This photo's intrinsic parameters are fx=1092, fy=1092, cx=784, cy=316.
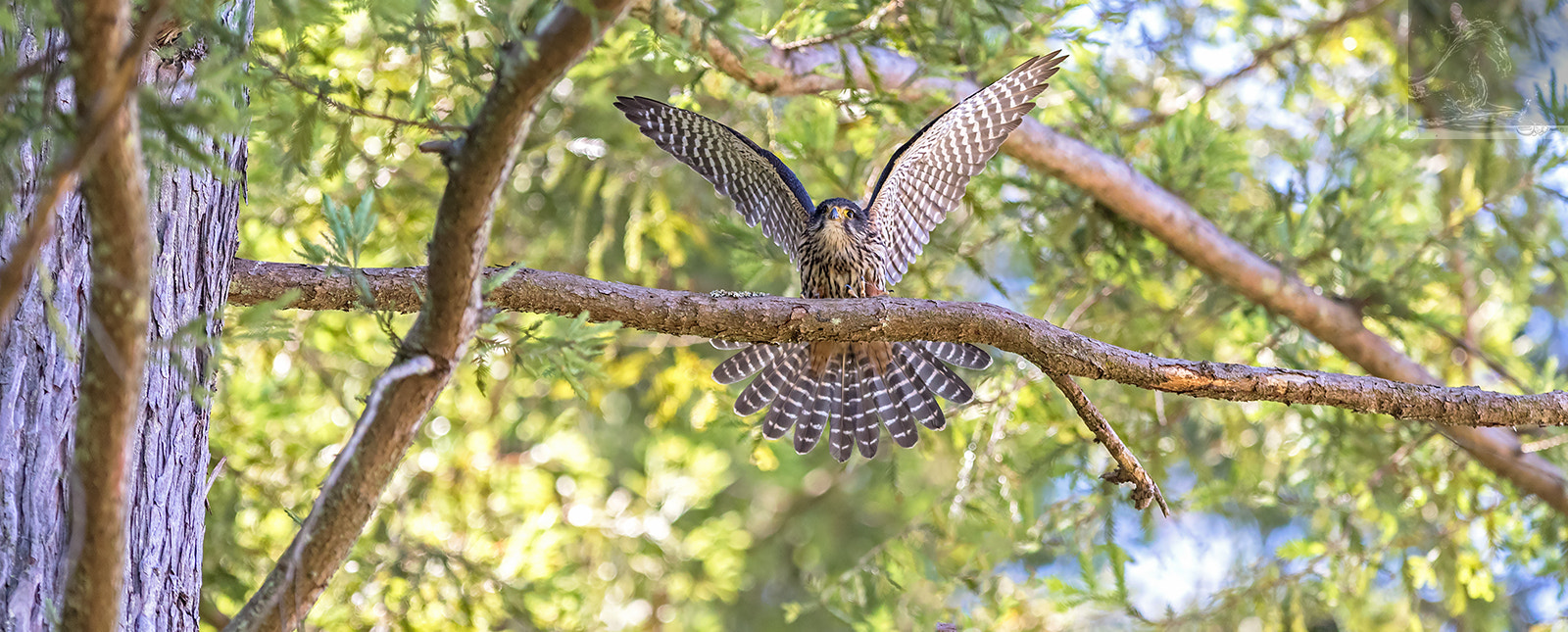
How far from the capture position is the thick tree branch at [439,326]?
67.2 inches

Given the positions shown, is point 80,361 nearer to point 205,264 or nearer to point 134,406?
point 205,264

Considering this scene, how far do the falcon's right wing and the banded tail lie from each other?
2.17ft

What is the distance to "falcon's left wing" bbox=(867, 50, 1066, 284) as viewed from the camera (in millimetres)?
4262

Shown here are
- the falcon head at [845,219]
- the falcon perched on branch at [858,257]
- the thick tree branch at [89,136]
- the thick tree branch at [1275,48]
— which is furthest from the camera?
the thick tree branch at [1275,48]

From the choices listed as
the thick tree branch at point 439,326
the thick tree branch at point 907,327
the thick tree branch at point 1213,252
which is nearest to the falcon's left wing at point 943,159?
the thick tree branch at point 1213,252

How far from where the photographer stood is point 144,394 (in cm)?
240

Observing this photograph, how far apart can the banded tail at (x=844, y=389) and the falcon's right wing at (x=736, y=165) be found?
2.17ft

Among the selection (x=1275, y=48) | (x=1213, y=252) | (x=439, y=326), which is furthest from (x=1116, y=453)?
(x=1275, y=48)

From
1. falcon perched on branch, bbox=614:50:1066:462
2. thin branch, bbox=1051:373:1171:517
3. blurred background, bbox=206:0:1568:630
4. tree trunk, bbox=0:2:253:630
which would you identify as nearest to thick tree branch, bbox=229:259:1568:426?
thin branch, bbox=1051:373:1171:517

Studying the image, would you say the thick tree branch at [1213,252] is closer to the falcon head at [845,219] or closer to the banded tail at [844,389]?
the falcon head at [845,219]

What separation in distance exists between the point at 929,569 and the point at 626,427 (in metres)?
5.28

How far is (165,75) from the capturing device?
2.70 meters

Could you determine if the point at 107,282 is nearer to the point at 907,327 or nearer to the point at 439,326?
the point at 439,326

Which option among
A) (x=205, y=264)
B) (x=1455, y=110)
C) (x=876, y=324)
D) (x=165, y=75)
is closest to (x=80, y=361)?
(x=205, y=264)
